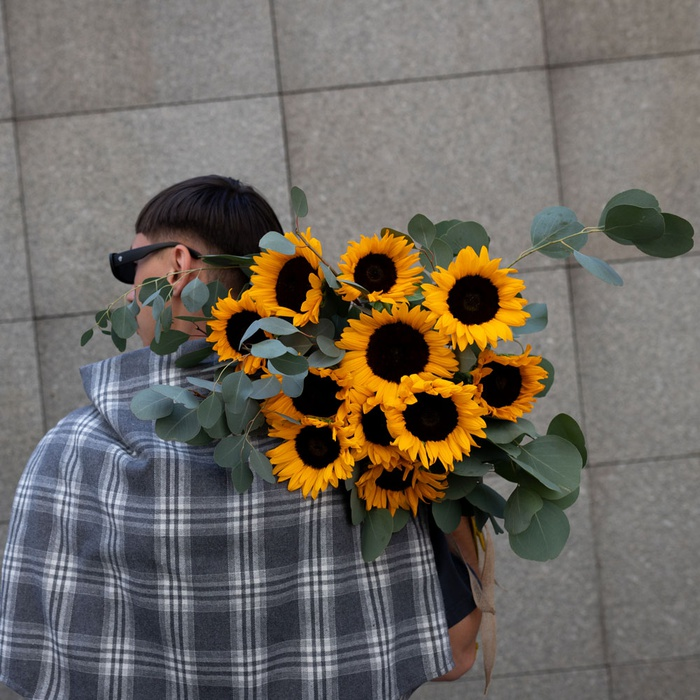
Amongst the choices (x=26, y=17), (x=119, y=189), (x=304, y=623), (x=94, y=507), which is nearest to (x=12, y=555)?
(x=94, y=507)

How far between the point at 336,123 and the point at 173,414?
1.82m

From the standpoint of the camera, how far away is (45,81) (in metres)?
2.78

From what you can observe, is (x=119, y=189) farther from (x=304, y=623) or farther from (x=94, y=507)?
(x=304, y=623)

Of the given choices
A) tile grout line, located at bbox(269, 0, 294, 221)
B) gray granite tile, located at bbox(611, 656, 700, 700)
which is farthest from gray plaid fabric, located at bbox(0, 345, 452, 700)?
gray granite tile, located at bbox(611, 656, 700, 700)

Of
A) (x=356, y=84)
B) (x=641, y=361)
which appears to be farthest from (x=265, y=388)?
(x=641, y=361)

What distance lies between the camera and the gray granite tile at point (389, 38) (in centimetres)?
278

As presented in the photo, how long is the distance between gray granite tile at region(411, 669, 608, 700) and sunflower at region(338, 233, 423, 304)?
209 centimetres

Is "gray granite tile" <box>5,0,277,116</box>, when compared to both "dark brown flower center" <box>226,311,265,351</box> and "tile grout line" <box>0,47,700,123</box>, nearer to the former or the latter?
"tile grout line" <box>0,47,700,123</box>

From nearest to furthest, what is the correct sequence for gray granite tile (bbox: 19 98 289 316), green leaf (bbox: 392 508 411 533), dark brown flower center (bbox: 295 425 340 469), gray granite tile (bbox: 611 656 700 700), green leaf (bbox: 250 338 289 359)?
green leaf (bbox: 250 338 289 359)
dark brown flower center (bbox: 295 425 340 469)
green leaf (bbox: 392 508 411 533)
gray granite tile (bbox: 19 98 289 316)
gray granite tile (bbox: 611 656 700 700)

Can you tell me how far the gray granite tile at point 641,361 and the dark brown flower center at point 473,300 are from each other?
1.82 m

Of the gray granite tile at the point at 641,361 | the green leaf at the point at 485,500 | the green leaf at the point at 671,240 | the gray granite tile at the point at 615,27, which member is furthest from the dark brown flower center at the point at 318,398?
the gray granite tile at the point at 615,27

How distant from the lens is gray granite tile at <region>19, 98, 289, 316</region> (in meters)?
2.76

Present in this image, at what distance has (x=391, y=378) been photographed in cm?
115

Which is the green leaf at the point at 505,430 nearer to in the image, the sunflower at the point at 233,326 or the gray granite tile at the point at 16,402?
the sunflower at the point at 233,326
